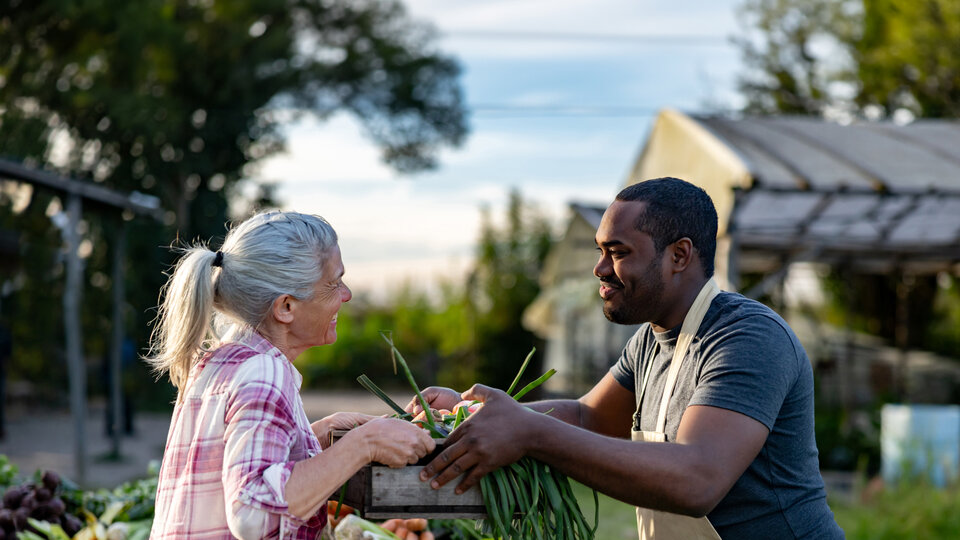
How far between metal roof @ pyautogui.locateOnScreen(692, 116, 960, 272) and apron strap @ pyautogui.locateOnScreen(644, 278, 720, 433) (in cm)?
719

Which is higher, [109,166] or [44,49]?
[44,49]

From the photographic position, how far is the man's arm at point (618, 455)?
7.05 ft

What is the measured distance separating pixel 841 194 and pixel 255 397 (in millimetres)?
8612

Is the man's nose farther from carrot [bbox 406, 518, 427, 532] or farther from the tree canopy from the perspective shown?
the tree canopy

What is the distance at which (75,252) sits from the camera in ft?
32.2

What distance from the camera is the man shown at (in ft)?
7.12

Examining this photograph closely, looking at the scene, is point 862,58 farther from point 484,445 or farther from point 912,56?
point 484,445

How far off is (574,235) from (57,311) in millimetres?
9988

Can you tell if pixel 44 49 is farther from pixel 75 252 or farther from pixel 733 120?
pixel 733 120

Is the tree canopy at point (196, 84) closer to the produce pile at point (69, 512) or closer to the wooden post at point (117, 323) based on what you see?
the wooden post at point (117, 323)

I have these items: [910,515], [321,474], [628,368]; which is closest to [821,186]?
[910,515]

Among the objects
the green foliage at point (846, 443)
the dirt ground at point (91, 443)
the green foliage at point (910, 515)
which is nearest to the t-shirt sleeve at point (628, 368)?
the green foliage at point (910, 515)

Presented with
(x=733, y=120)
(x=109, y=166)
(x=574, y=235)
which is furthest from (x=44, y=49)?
(x=733, y=120)

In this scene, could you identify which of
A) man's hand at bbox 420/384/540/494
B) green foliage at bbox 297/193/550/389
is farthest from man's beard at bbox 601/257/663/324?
green foliage at bbox 297/193/550/389
